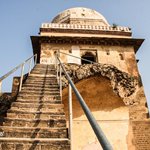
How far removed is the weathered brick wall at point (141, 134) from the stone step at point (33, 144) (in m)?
8.08

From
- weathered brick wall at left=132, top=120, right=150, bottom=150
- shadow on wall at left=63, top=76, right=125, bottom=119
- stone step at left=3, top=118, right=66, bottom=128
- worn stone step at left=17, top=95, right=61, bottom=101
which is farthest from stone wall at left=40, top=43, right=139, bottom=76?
stone step at left=3, top=118, right=66, bottom=128

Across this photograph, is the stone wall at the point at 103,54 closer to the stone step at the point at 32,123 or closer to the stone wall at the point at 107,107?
the stone wall at the point at 107,107

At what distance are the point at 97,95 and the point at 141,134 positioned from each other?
9.40ft

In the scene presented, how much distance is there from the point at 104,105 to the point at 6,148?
8320 mm

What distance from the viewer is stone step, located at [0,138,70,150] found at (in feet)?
11.4

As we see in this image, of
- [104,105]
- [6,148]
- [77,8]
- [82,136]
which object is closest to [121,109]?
[104,105]

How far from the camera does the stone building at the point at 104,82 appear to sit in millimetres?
10830

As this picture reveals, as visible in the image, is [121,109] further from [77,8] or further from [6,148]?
[77,8]

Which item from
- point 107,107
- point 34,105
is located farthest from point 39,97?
point 107,107

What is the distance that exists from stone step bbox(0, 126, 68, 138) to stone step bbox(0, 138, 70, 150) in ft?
0.79

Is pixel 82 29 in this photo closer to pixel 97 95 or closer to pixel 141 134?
pixel 97 95

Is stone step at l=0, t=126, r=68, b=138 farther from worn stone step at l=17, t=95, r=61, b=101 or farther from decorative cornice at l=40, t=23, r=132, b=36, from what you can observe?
decorative cornice at l=40, t=23, r=132, b=36

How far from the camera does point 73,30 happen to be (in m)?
16.0

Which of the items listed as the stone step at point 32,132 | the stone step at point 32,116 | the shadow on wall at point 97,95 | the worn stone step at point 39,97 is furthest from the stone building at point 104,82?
the stone step at point 32,132
